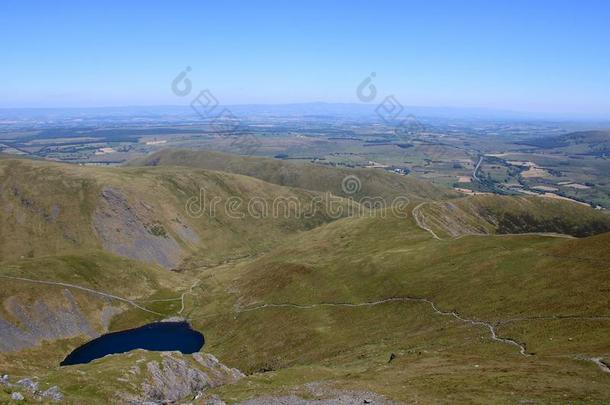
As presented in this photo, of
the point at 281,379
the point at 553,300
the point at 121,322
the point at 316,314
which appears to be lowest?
the point at 121,322

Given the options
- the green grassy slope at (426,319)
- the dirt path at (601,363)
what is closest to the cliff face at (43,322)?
the green grassy slope at (426,319)

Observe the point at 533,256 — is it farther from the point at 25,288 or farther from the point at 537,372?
the point at 25,288

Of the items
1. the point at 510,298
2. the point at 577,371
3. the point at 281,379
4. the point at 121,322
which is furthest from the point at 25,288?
the point at 577,371

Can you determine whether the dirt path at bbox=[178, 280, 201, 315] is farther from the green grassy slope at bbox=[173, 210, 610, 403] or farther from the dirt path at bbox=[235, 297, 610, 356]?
the dirt path at bbox=[235, 297, 610, 356]

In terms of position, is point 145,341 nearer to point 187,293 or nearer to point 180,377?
point 187,293

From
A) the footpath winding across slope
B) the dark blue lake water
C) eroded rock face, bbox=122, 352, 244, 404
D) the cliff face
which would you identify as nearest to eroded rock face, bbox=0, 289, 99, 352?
the cliff face

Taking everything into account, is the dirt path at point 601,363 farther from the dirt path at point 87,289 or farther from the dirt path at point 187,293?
the dirt path at point 87,289
